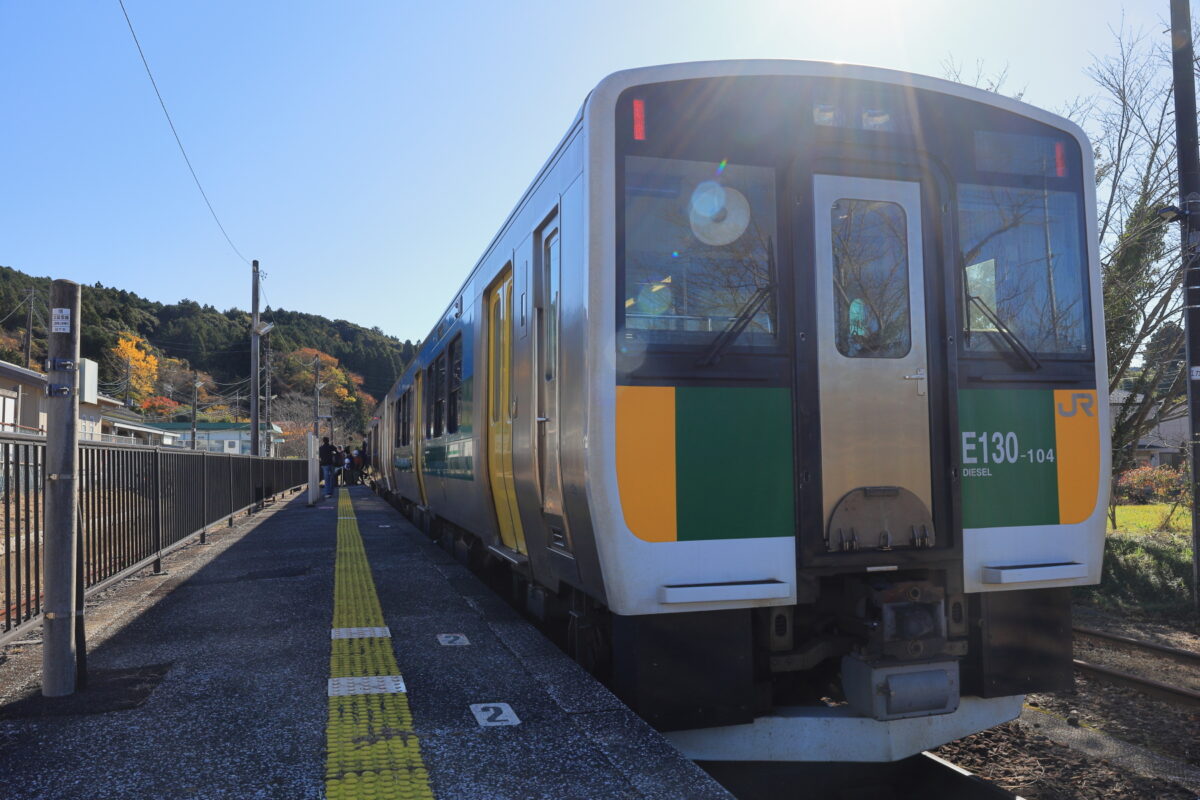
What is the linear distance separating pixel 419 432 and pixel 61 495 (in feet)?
22.9

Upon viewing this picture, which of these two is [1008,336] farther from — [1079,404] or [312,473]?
[312,473]

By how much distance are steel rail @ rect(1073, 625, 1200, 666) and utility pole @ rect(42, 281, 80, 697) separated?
6.75 metres

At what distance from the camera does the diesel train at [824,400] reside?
3.37 m

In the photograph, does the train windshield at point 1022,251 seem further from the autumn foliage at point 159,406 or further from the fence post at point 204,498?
the autumn foliage at point 159,406

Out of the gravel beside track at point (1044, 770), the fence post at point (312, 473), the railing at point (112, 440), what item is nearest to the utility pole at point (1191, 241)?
the gravel beside track at point (1044, 770)

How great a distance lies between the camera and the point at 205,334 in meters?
73.4

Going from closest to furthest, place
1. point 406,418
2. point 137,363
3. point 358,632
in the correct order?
point 358,632 → point 406,418 → point 137,363

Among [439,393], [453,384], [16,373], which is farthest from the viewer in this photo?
[16,373]

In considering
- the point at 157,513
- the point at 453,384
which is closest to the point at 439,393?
the point at 453,384

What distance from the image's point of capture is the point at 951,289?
3668mm

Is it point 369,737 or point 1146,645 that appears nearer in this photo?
point 369,737

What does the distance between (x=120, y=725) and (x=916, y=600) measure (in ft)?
10.3

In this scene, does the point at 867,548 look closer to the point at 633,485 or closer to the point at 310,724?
the point at 633,485

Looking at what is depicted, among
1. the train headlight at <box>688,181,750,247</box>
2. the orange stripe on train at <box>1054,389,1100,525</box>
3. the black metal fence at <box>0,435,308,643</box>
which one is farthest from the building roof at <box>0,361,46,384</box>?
the orange stripe on train at <box>1054,389,1100,525</box>
